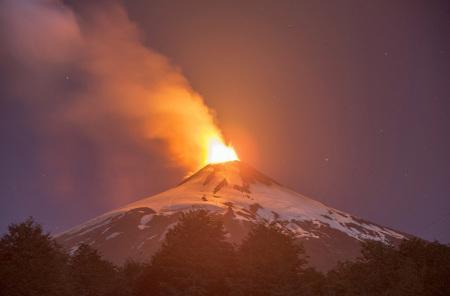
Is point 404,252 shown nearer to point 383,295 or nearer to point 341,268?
point 341,268

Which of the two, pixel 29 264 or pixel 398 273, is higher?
pixel 398 273

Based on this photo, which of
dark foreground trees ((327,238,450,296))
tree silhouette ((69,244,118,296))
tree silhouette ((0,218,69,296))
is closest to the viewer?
tree silhouette ((0,218,69,296))

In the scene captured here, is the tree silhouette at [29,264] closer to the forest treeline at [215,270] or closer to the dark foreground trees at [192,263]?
the forest treeline at [215,270]

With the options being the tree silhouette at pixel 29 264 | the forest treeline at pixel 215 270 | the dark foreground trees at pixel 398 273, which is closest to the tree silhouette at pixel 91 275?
the forest treeline at pixel 215 270

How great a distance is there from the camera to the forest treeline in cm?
3397

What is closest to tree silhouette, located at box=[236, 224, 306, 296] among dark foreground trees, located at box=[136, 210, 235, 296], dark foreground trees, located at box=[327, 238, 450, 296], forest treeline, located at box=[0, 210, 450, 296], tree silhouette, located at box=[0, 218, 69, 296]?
forest treeline, located at box=[0, 210, 450, 296]

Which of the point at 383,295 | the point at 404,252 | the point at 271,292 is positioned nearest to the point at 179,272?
the point at 271,292

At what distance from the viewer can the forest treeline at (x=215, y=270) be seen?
34.0 meters

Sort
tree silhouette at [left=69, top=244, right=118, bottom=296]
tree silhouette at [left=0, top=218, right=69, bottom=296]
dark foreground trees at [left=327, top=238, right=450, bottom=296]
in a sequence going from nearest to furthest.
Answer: tree silhouette at [left=0, top=218, right=69, bottom=296] → dark foreground trees at [left=327, top=238, right=450, bottom=296] → tree silhouette at [left=69, top=244, right=118, bottom=296]

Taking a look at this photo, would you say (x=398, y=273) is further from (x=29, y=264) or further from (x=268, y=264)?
(x=29, y=264)

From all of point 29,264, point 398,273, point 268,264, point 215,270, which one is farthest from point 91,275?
point 398,273

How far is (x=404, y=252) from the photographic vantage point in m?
49.0

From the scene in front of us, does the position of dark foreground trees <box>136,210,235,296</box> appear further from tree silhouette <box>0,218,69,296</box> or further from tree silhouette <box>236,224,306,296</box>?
tree silhouette <box>0,218,69,296</box>

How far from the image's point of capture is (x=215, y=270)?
117ft
